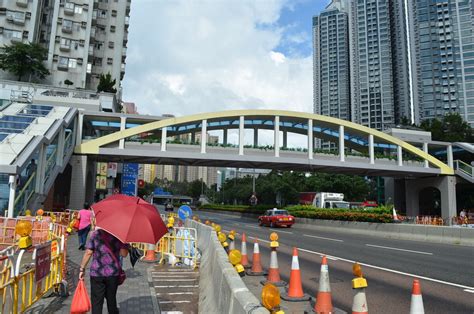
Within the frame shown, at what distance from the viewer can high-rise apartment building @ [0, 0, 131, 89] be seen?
5094cm

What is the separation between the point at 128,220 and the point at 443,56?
91489mm

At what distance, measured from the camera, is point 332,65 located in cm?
9669

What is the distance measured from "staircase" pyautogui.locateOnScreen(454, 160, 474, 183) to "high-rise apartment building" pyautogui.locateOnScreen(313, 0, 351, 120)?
166 feet

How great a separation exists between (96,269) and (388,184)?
49.1m

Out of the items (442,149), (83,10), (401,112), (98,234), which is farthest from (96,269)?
(401,112)

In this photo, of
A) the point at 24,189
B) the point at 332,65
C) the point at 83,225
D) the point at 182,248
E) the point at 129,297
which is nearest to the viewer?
the point at 129,297

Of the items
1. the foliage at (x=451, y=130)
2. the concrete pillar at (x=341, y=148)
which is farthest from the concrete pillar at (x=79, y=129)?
the foliage at (x=451, y=130)

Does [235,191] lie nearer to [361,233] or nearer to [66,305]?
[361,233]

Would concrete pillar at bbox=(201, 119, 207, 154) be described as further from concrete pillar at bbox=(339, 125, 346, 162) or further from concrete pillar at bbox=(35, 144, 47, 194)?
concrete pillar at bbox=(35, 144, 47, 194)

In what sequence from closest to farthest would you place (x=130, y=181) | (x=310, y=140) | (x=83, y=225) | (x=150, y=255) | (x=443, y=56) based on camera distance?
(x=150, y=255) < (x=83, y=225) < (x=130, y=181) < (x=310, y=140) < (x=443, y=56)

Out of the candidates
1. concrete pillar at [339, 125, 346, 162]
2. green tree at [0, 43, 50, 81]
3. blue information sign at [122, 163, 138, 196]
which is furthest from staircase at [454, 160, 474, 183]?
green tree at [0, 43, 50, 81]

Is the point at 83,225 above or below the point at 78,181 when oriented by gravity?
below

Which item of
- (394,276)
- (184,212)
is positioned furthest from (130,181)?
(394,276)

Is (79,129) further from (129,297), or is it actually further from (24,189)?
(129,297)
